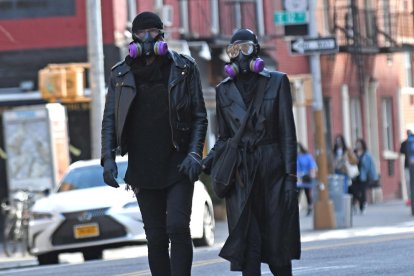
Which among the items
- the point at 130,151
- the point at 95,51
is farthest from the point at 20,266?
the point at 130,151

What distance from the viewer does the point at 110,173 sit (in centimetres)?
1039

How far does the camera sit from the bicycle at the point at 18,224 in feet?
84.6

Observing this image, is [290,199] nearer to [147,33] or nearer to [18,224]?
[147,33]

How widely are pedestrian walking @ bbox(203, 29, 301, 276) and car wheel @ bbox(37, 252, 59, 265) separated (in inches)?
434

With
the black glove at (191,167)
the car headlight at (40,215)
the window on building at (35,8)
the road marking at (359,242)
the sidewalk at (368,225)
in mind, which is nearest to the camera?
the black glove at (191,167)

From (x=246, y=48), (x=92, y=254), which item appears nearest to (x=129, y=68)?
(x=246, y=48)

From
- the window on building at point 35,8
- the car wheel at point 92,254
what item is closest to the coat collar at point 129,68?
the car wheel at point 92,254

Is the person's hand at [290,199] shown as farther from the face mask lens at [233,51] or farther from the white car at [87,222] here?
the white car at [87,222]

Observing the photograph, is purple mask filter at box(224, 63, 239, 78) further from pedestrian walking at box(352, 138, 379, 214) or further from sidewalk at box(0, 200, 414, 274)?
pedestrian walking at box(352, 138, 379, 214)

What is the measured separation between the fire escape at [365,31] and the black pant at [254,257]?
113ft

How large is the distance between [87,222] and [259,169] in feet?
34.5

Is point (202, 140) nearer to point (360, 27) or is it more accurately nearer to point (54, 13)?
point (54, 13)

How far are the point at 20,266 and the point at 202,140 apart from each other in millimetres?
11388

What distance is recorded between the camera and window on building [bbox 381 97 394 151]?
4944cm
